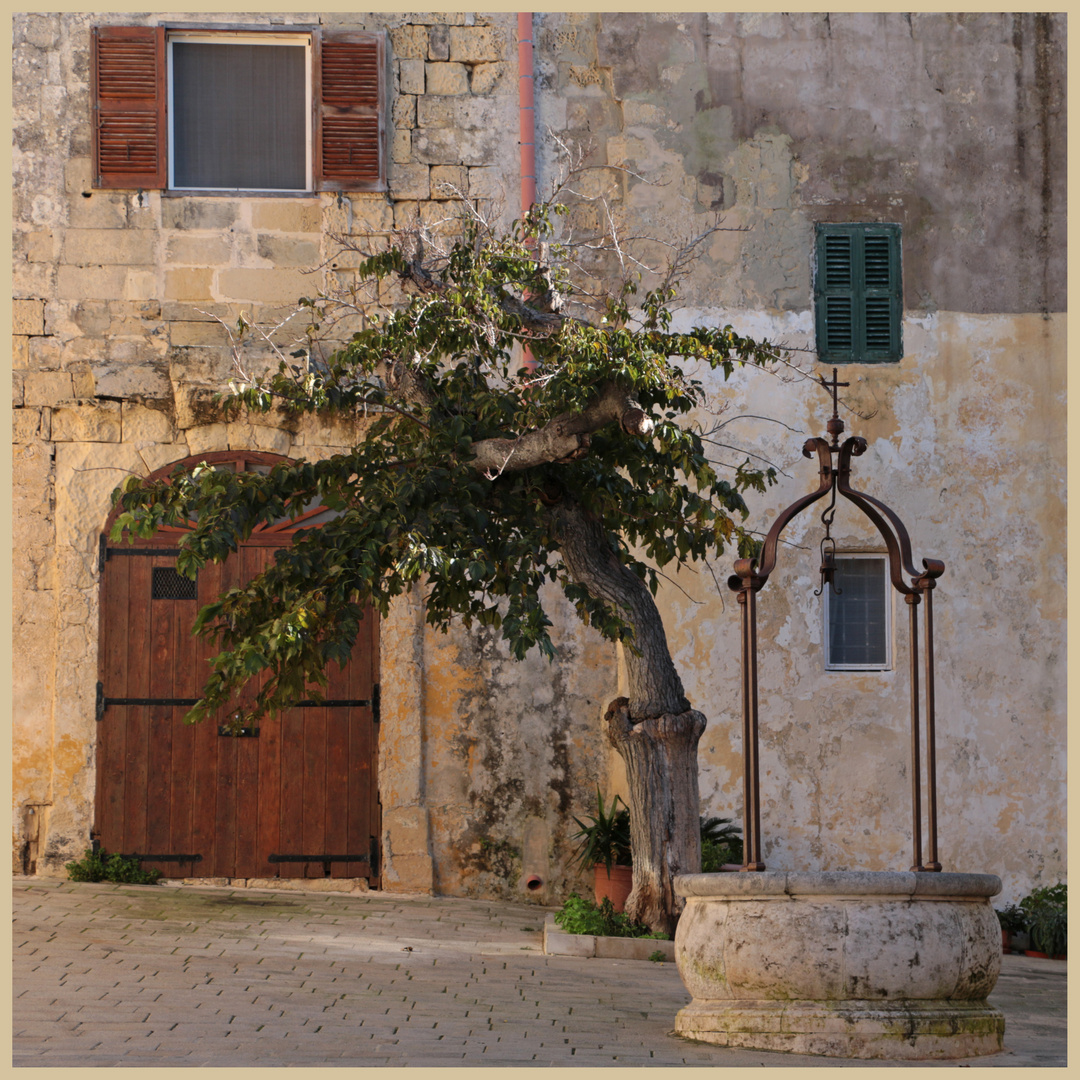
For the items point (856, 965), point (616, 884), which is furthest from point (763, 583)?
point (616, 884)

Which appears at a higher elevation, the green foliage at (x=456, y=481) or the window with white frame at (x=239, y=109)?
the window with white frame at (x=239, y=109)

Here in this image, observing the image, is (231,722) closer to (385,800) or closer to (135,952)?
(135,952)

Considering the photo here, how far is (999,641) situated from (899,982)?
487cm

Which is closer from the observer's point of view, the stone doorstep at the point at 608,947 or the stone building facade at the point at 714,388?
the stone doorstep at the point at 608,947

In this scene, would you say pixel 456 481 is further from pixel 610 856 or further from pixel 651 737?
pixel 610 856

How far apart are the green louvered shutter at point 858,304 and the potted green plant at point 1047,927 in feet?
12.1

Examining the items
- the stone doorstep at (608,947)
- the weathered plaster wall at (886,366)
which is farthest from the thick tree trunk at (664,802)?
the weathered plaster wall at (886,366)

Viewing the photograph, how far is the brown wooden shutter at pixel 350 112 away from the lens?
9.89m

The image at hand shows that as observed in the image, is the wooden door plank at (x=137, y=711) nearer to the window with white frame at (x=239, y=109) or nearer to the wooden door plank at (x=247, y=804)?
the wooden door plank at (x=247, y=804)

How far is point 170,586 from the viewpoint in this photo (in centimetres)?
954

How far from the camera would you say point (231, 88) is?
10055 mm

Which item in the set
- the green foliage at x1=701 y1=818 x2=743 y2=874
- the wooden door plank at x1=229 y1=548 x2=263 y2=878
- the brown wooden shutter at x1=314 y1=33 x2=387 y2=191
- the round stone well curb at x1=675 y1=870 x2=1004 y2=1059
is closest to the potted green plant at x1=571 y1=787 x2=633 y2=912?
the green foliage at x1=701 y1=818 x2=743 y2=874

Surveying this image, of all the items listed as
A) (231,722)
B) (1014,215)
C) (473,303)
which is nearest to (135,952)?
(231,722)

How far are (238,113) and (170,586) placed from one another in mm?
3296
